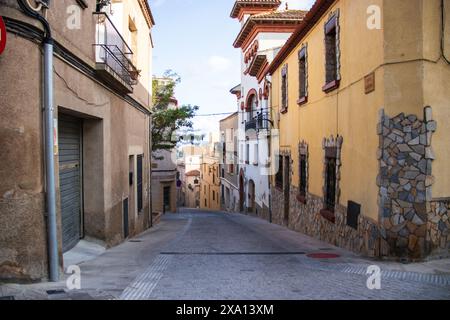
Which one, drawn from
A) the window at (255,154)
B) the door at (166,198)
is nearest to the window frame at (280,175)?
the window at (255,154)

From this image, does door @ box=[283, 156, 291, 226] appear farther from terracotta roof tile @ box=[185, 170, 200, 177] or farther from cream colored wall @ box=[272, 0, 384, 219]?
terracotta roof tile @ box=[185, 170, 200, 177]

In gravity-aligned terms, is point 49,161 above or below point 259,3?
below

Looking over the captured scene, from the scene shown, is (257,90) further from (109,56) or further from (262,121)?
(109,56)

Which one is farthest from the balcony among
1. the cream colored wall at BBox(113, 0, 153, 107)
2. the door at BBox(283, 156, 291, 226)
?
the door at BBox(283, 156, 291, 226)

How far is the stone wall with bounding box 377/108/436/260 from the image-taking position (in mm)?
7531

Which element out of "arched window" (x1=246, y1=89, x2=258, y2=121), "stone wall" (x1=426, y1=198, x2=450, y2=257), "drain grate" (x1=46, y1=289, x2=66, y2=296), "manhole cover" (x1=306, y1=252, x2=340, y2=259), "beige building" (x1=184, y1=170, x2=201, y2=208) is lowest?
"beige building" (x1=184, y1=170, x2=201, y2=208)

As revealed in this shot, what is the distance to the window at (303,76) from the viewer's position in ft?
47.3

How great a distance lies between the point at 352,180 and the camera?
31.4 feet

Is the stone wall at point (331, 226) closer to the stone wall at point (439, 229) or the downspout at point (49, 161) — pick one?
the stone wall at point (439, 229)

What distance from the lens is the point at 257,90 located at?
27516mm

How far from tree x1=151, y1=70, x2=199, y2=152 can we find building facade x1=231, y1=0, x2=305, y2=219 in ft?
11.7

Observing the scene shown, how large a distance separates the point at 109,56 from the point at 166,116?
15392 mm

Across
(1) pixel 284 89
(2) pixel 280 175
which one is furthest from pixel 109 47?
(2) pixel 280 175

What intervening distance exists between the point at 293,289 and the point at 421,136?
348 centimetres
